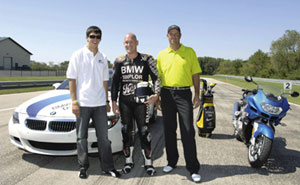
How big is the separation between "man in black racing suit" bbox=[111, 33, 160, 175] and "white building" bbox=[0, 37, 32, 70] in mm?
48458

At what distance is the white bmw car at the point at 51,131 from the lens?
326cm

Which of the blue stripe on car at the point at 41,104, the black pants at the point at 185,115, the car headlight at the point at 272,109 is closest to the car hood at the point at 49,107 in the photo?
the blue stripe on car at the point at 41,104

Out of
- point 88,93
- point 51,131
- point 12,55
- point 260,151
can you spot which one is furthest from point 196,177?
point 12,55

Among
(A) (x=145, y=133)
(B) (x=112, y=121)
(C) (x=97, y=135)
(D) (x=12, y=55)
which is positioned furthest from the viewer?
(D) (x=12, y=55)

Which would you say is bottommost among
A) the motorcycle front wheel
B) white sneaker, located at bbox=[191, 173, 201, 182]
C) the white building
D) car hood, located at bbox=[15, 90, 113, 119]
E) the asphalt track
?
the asphalt track

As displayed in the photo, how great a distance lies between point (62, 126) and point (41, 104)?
2.65 feet

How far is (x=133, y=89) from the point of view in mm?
3270

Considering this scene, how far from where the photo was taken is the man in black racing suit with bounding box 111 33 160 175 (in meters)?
3.26

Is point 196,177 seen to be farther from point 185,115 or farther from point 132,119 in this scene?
point 132,119

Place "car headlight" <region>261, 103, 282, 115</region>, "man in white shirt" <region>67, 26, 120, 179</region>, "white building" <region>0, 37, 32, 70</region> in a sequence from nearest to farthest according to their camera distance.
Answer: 1. "man in white shirt" <region>67, 26, 120, 179</region>
2. "car headlight" <region>261, 103, 282, 115</region>
3. "white building" <region>0, 37, 32, 70</region>

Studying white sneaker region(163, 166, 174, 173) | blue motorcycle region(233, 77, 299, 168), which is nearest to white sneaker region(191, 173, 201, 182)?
white sneaker region(163, 166, 174, 173)

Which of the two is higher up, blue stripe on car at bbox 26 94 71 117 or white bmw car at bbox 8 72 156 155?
blue stripe on car at bbox 26 94 71 117

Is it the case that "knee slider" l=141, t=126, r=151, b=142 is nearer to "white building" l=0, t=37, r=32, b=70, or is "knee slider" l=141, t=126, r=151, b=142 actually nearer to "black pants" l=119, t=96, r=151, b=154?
"black pants" l=119, t=96, r=151, b=154

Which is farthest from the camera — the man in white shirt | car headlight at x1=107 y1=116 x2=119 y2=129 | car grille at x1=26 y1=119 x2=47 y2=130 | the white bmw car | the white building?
the white building
